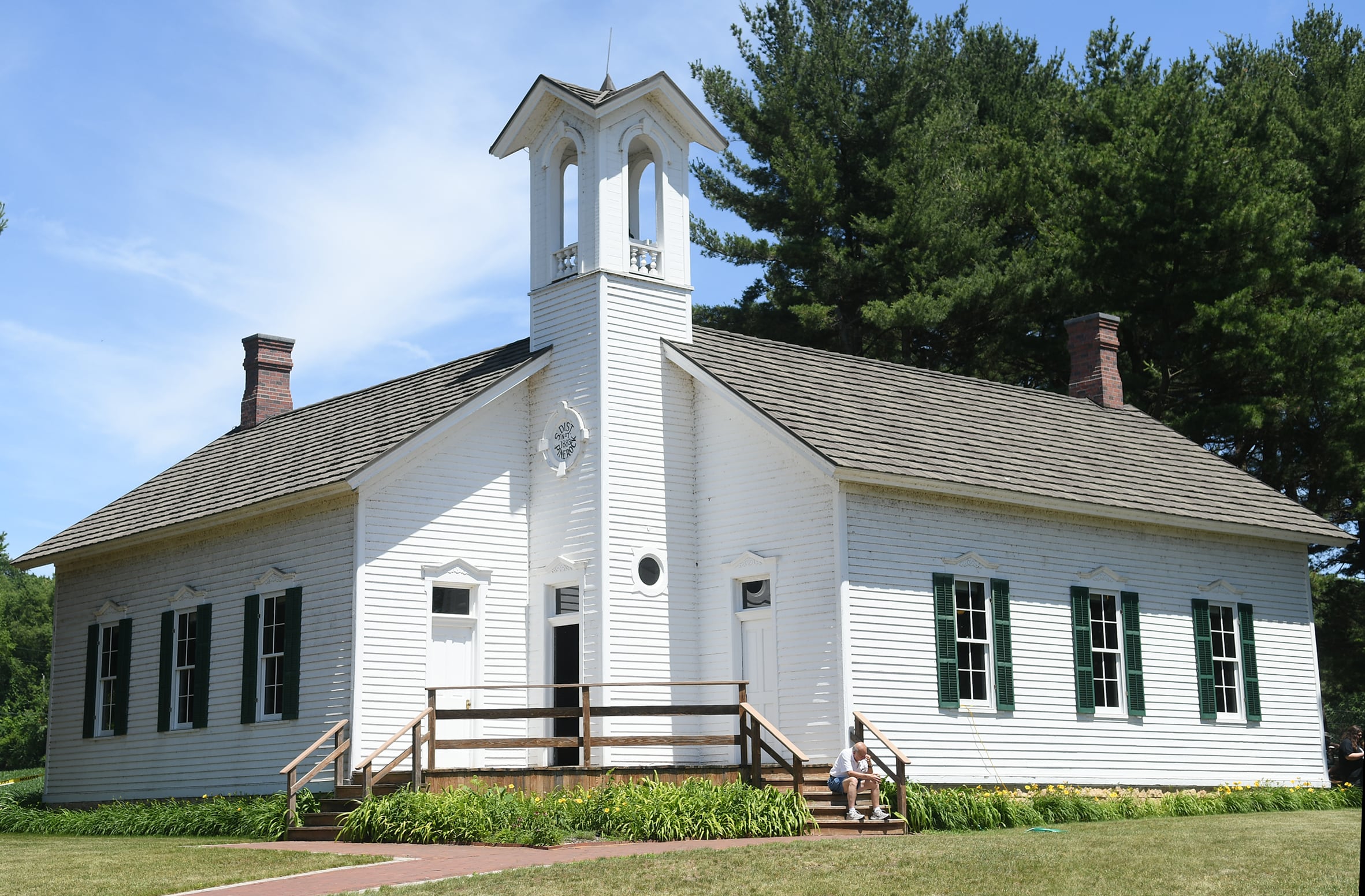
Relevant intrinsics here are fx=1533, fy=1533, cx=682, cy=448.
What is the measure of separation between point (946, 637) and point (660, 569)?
4.07 metres

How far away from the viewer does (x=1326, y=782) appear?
25.9 metres

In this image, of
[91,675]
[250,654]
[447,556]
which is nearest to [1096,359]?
[447,556]

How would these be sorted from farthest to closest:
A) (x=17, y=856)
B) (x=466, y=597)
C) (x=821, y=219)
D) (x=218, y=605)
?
(x=821, y=219) < (x=218, y=605) < (x=466, y=597) < (x=17, y=856)

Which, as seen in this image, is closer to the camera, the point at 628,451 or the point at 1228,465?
the point at 628,451

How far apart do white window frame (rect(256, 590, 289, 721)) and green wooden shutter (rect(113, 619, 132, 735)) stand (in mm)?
4055

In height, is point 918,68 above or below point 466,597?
above

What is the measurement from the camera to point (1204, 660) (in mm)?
24531

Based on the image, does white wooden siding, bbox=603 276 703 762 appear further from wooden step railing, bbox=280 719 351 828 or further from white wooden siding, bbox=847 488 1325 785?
wooden step railing, bbox=280 719 351 828

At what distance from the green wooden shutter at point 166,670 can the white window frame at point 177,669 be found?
0.07ft

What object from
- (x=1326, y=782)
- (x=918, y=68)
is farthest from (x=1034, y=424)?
(x=918, y=68)

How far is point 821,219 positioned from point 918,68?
5.07 m

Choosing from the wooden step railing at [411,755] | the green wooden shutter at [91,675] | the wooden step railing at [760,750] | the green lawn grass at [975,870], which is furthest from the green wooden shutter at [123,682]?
the green lawn grass at [975,870]

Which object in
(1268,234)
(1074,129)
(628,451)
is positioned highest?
(1074,129)

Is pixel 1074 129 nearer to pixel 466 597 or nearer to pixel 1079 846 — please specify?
pixel 466 597
